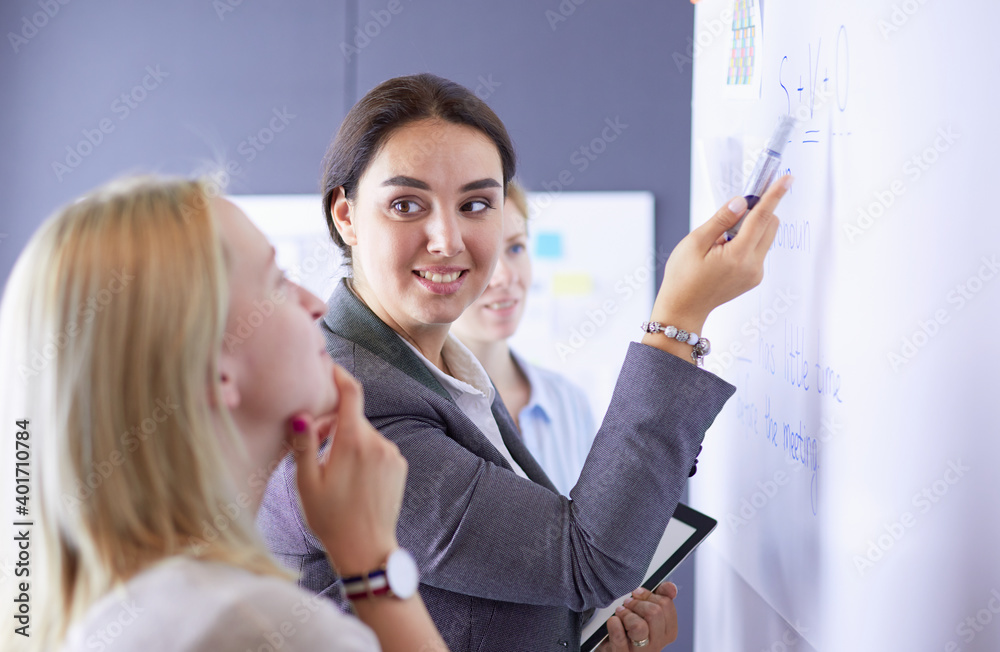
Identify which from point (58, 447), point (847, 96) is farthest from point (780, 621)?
point (58, 447)

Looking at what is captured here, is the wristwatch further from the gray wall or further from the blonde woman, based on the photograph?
the gray wall

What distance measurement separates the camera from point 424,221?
1.02 meters

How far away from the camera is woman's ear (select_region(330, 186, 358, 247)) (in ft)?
3.58

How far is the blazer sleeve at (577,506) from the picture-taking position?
833mm

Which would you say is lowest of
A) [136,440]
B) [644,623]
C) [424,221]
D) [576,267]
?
[644,623]

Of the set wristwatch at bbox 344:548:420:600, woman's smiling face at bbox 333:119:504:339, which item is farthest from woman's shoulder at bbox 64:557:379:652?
woman's smiling face at bbox 333:119:504:339

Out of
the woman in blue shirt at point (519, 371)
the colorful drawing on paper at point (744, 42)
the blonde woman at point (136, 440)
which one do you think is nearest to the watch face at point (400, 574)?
the blonde woman at point (136, 440)

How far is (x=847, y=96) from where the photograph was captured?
84 cm

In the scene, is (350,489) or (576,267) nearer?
(350,489)

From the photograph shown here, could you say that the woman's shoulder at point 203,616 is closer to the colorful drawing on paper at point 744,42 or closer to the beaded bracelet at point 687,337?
the beaded bracelet at point 687,337

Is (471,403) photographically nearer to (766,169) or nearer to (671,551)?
(671,551)

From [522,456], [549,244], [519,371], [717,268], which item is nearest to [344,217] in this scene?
[522,456]

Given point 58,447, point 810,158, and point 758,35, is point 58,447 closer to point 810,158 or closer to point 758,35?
point 810,158

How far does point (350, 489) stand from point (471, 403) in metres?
0.40
